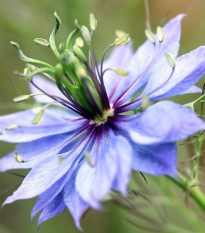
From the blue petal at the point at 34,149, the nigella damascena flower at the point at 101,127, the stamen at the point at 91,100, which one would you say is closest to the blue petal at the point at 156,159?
the nigella damascena flower at the point at 101,127

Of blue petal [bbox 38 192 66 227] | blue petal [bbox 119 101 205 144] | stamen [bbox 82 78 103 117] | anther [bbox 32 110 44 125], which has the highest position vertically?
anther [bbox 32 110 44 125]

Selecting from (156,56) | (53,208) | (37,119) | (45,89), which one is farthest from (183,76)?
(45,89)

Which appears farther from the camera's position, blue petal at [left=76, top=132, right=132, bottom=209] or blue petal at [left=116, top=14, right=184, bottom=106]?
blue petal at [left=116, top=14, right=184, bottom=106]

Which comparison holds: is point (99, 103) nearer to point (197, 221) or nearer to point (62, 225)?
point (197, 221)

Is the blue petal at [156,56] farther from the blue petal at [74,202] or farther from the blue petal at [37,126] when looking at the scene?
the blue petal at [74,202]

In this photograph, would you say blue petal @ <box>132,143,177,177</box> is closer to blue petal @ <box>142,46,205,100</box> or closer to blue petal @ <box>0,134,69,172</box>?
blue petal @ <box>142,46,205,100</box>

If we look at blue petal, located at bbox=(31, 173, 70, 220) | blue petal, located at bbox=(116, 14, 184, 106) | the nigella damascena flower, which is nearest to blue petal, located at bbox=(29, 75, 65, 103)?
the nigella damascena flower

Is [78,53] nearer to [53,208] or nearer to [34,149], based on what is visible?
[34,149]
